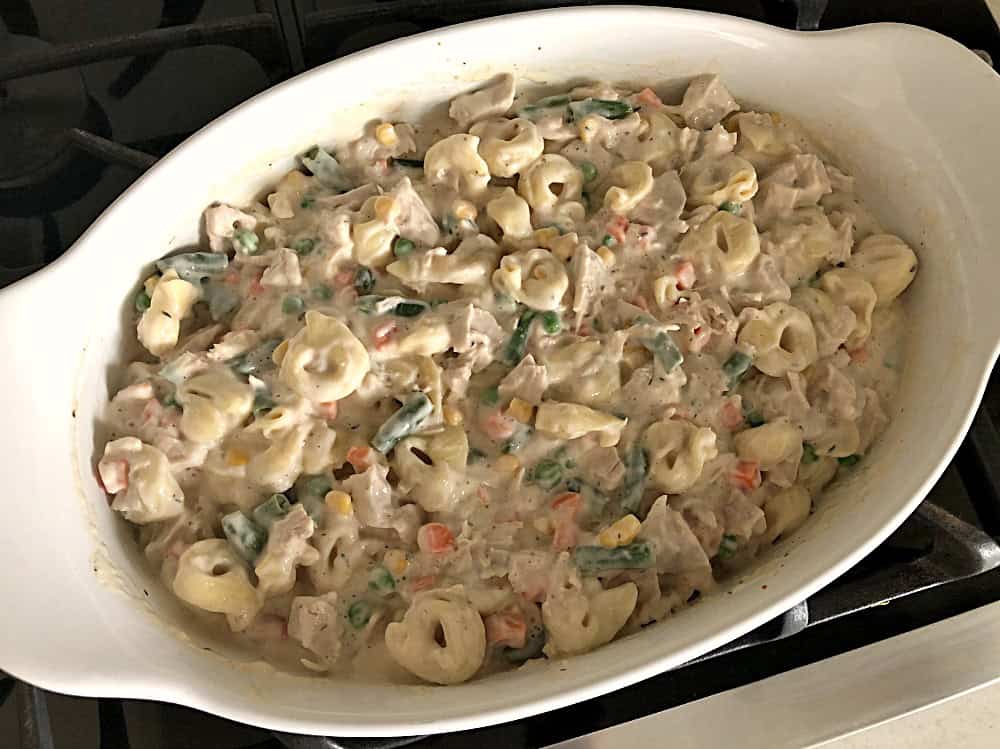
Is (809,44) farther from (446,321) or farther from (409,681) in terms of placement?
(409,681)

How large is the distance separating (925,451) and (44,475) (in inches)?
34.0

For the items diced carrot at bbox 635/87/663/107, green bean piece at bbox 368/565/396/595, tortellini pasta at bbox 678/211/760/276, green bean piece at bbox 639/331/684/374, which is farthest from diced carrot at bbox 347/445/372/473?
diced carrot at bbox 635/87/663/107

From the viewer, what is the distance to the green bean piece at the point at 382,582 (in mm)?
1041

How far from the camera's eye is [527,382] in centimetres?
110

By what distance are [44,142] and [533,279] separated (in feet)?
2.08

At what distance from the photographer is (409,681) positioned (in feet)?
3.32

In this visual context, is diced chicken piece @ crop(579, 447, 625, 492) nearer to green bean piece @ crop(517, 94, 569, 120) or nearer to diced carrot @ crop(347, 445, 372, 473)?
diced carrot @ crop(347, 445, 372, 473)

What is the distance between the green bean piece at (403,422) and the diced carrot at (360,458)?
0.6 inches

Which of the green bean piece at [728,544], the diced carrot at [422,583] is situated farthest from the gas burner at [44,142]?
the green bean piece at [728,544]

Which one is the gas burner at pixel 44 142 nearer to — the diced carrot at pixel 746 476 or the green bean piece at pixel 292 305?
the green bean piece at pixel 292 305

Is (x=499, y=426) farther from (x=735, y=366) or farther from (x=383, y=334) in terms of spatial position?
(x=735, y=366)

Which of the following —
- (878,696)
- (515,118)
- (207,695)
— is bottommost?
(878,696)

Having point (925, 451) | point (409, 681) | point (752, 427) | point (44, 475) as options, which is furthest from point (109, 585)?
point (925, 451)

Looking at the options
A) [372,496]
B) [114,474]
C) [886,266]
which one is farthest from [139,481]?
[886,266]
